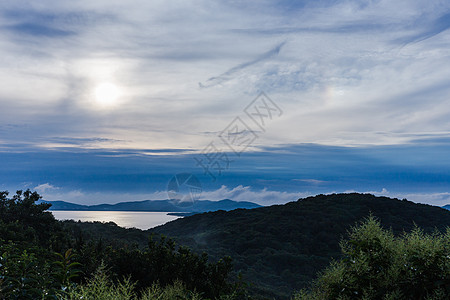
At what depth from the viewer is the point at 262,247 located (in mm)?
67000

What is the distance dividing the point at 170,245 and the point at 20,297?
22.8 ft

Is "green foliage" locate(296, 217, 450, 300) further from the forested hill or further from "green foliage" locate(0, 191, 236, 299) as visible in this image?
the forested hill

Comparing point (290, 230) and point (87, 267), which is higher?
point (87, 267)

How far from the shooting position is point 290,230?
250 ft

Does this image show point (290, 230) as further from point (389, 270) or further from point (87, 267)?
point (389, 270)

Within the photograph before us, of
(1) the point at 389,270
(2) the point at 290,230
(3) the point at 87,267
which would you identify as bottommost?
(2) the point at 290,230

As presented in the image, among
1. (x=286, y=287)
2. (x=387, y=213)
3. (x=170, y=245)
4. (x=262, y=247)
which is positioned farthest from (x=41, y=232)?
(x=387, y=213)

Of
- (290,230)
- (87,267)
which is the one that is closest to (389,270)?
(87,267)

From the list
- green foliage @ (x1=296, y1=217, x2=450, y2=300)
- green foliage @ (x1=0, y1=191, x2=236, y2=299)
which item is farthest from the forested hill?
green foliage @ (x1=296, y1=217, x2=450, y2=300)

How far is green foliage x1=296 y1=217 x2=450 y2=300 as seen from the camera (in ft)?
22.5

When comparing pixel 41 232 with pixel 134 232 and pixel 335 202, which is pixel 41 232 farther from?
pixel 335 202

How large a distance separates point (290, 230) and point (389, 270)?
71560mm

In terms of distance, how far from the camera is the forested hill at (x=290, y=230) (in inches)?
2194

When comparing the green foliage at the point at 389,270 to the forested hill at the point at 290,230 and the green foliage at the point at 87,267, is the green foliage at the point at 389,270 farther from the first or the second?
the forested hill at the point at 290,230
